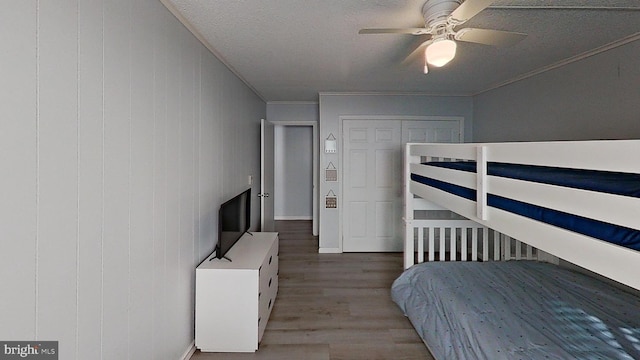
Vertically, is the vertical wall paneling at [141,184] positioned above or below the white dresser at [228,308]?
above

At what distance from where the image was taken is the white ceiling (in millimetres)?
2035

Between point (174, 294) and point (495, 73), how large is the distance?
3769 millimetres

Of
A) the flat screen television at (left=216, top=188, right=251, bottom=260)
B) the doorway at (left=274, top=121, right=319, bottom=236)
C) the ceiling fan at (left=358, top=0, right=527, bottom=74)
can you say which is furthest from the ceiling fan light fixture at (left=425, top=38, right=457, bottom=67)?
the doorway at (left=274, top=121, right=319, bottom=236)

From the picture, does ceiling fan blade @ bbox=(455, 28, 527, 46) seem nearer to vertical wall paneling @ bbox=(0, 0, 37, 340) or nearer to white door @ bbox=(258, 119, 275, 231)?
vertical wall paneling @ bbox=(0, 0, 37, 340)

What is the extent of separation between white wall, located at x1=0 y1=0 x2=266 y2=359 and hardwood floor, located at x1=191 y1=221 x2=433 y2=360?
76 centimetres

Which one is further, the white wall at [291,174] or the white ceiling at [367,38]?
the white wall at [291,174]

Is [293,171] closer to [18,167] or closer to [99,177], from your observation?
[99,177]

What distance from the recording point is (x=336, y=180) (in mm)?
4930

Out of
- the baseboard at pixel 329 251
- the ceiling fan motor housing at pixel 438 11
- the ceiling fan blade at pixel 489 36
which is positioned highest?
the ceiling fan motor housing at pixel 438 11

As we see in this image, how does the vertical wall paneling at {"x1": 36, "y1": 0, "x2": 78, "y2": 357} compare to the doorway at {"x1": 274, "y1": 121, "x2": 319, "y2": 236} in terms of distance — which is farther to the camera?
the doorway at {"x1": 274, "y1": 121, "x2": 319, "y2": 236}

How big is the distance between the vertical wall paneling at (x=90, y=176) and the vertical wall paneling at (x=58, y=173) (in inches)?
1.3

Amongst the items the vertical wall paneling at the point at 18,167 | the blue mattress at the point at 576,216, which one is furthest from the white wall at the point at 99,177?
the blue mattress at the point at 576,216

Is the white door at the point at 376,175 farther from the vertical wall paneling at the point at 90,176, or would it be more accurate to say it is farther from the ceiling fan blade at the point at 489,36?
the vertical wall paneling at the point at 90,176

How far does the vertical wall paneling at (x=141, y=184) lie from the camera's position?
163cm
